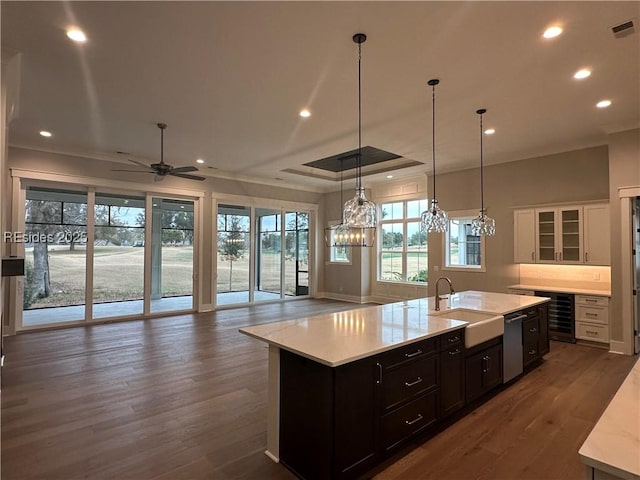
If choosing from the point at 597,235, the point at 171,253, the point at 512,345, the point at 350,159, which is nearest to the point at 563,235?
the point at 597,235

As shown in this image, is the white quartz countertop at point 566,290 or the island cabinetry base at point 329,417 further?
the white quartz countertop at point 566,290

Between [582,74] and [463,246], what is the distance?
166 inches

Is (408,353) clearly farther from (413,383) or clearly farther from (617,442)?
(617,442)

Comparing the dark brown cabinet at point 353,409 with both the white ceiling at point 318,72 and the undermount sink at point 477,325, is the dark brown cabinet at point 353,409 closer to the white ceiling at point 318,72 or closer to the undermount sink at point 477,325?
the undermount sink at point 477,325

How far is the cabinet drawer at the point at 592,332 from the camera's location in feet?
16.6

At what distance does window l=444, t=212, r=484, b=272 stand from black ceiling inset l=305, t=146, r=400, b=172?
6.37 ft

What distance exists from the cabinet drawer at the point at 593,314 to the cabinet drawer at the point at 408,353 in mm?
4043

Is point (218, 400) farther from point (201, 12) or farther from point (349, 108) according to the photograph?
point (349, 108)

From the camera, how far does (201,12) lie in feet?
8.36

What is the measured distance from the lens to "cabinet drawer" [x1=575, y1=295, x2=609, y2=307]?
5043 mm

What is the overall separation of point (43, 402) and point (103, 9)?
350 centimetres

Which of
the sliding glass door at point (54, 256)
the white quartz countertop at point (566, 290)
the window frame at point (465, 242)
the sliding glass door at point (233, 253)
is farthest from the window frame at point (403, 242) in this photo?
the sliding glass door at point (54, 256)

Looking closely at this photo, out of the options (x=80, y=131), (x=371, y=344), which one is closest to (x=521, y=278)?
(x=371, y=344)

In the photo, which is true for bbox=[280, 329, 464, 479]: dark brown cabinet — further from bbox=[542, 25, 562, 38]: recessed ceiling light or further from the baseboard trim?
the baseboard trim
